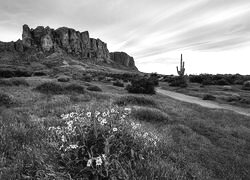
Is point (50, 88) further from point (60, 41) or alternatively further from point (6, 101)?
point (60, 41)

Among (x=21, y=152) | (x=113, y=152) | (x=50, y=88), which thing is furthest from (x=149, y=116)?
(x=50, y=88)

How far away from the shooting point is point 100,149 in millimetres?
2920

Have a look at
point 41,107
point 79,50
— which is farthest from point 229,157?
point 79,50

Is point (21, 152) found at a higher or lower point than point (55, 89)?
lower

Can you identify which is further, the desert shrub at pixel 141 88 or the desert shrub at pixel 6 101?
the desert shrub at pixel 141 88

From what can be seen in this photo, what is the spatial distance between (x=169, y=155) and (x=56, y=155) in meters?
2.40

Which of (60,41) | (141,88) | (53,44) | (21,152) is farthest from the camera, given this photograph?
(60,41)

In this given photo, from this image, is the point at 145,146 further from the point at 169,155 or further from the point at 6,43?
the point at 6,43

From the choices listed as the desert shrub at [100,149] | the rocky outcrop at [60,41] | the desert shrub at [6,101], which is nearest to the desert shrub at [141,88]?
the desert shrub at [6,101]

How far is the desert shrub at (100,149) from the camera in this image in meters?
2.55

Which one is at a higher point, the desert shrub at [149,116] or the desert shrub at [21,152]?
the desert shrub at [21,152]

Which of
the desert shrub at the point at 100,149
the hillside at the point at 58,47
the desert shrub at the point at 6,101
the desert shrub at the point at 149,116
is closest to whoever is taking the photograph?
the desert shrub at the point at 100,149

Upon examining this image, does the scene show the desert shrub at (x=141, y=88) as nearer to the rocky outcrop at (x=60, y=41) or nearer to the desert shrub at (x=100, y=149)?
the desert shrub at (x=100, y=149)

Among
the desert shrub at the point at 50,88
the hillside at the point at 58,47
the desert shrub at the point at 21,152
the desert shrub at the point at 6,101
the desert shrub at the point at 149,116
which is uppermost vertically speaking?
the hillside at the point at 58,47
